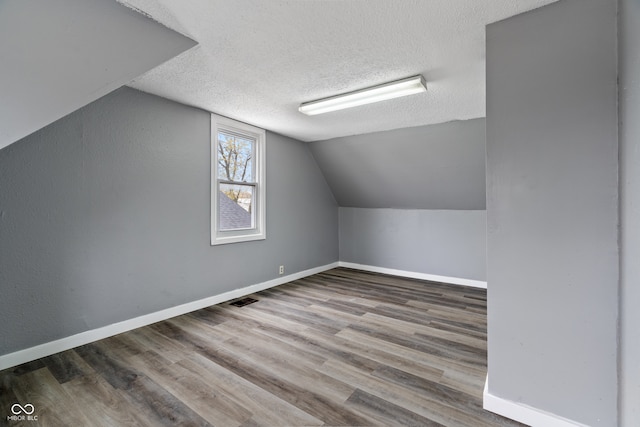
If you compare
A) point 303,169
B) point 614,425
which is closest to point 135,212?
point 303,169

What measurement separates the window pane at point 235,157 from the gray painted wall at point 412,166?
1312 mm

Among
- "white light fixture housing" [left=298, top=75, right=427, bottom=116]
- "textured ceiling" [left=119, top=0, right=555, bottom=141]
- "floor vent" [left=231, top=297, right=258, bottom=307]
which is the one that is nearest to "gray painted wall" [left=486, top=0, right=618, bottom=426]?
"textured ceiling" [left=119, top=0, right=555, bottom=141]

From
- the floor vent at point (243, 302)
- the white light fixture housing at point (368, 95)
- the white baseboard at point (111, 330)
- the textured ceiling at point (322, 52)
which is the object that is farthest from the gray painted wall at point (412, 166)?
the floor vent at point (243, 302)

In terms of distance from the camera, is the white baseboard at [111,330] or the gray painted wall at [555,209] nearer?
the gray painted wall at [555,209]

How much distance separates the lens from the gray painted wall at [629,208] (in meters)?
1.11

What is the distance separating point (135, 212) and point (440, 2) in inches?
120

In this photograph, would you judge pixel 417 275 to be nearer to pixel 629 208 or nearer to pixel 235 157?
pixel 235 157

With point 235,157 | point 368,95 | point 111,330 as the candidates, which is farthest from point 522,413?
point 235,157

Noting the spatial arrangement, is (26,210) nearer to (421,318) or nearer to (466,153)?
(421,318)

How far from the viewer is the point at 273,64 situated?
2197 millimetres

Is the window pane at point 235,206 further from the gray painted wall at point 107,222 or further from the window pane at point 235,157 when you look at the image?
the gray painted wall at point 107,222

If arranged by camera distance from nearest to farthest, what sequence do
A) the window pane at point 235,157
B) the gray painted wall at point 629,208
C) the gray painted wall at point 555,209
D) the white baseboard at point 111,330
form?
1. the gray painted wall at point 629,208
2. the gray painted wall at point 555,209
3. the white baseboard at point 111,330
4. the window pane at point 235,157

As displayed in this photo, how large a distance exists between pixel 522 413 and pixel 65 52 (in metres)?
3.20

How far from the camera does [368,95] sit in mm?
2637
